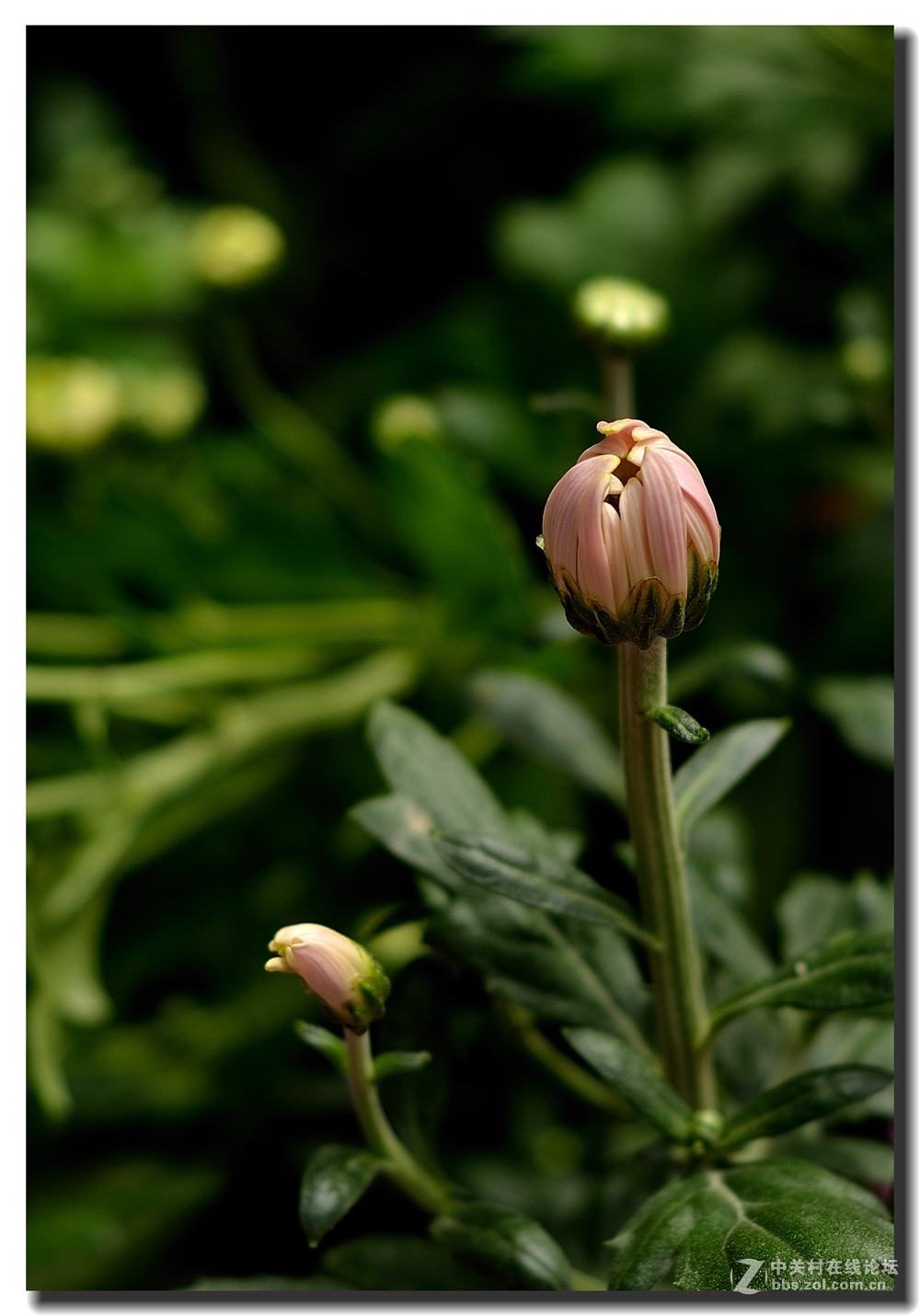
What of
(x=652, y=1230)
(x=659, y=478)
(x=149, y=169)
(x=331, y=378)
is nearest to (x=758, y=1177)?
(x=652, y=1230)

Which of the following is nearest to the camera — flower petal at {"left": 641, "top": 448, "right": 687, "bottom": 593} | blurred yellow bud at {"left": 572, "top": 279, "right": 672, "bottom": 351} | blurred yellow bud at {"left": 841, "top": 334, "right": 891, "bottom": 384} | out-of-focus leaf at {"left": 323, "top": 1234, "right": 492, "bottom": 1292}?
flower petal at {"left": 641, "top": 448, "right": 687, "bottom": 593}

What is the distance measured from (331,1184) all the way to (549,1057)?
0.30 ft

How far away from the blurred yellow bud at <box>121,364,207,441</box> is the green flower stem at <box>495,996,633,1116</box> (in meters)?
0.39

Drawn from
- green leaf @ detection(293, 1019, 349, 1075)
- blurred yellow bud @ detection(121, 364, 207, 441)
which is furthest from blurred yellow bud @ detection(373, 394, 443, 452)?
green leaf @ detection(293, 1019, 349, 1075)

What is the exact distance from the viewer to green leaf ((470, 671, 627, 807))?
0.40 metres

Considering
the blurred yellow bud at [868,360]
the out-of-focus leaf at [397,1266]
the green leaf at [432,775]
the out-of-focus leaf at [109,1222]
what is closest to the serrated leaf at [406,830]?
the green leaf at [432,775]

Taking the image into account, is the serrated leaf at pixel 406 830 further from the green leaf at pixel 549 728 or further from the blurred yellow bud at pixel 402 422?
the blurred yellow bud at pixel 402 422

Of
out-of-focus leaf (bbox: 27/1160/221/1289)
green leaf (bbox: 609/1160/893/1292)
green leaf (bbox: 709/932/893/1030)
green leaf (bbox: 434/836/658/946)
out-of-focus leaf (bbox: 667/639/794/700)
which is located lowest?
out-of-focus leaf (bbox: 27/1160/221/1289)

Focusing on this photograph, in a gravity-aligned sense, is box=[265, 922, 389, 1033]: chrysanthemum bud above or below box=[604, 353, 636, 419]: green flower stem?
below

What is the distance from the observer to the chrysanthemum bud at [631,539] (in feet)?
0.75

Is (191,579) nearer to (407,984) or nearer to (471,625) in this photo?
(471,625)

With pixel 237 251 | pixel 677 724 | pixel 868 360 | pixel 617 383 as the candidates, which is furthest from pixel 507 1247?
pixel 237 251

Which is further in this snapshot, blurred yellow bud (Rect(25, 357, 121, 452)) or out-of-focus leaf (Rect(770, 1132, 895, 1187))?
blurred yellow bud (Rect(25, 357, 121, 452))

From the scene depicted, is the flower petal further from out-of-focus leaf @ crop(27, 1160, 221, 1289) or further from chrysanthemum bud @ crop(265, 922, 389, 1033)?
out-of-focus leaf @ crop(27, 1160, 221, 1289)
